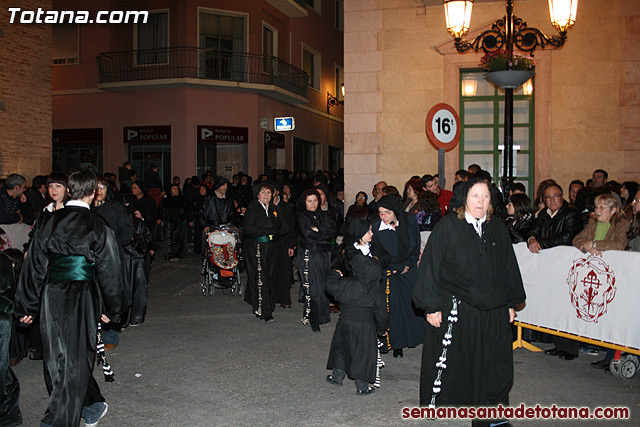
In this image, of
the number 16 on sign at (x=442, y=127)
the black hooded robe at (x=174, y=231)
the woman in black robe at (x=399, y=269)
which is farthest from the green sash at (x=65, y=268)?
the black hooded robe at (x=174, y=231)

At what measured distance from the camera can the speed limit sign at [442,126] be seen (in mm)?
9516

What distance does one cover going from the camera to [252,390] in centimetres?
632

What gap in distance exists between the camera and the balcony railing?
25.6 meters

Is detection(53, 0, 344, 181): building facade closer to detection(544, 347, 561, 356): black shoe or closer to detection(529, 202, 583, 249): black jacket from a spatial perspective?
detection(529, 202, 583, 249): black jacket

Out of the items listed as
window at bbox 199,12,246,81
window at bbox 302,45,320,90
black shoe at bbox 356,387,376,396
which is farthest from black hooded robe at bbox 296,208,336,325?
window at bbox 302,45,320,90

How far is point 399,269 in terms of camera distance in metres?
7.65

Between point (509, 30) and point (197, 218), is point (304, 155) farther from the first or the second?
point (509, 30)

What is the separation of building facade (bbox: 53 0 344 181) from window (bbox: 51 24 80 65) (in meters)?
0.04

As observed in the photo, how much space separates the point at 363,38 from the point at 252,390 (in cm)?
983

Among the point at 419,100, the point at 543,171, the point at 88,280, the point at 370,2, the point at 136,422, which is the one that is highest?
the point at 370,2

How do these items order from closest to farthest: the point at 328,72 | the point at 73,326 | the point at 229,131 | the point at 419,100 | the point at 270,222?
the point at 73,326, the point at 270,222, the point at 419,100, the point at 229,131, the point at 328,72

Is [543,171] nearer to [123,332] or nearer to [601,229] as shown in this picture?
[601,229]

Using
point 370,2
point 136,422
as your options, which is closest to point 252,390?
point 136,422

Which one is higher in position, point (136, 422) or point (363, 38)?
point (363, 38)
